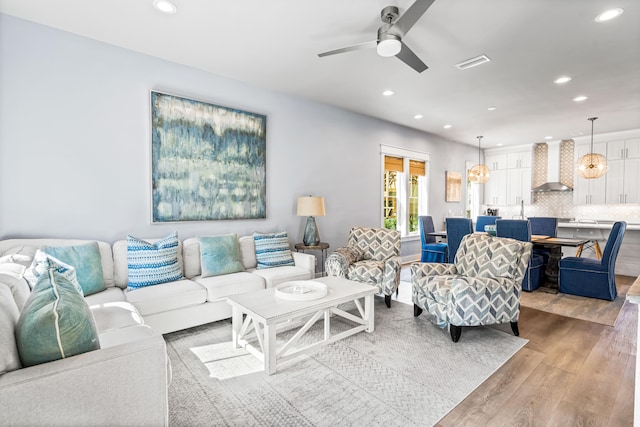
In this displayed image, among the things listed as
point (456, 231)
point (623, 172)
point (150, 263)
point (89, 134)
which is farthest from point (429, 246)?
point (89, 134)

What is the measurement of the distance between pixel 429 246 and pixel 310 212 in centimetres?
242

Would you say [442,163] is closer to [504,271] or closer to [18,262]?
[504,271]

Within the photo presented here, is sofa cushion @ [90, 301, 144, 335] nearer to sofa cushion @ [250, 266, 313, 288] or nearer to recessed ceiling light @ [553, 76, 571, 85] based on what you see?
sofa cushion @ [250, 266, 313, 288]

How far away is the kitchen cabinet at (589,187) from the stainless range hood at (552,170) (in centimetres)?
19

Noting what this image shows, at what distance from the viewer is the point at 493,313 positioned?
268 centimetres

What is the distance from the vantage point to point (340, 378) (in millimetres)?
2156

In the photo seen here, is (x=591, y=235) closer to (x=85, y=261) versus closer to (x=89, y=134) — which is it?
(x=85, y=261)

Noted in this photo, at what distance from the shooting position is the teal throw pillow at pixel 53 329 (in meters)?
1.12

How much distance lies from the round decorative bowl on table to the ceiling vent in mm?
2814

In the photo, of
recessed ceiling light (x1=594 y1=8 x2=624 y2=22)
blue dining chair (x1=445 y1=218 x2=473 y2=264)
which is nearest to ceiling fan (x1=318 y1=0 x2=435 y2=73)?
recessed ceiling light (x1=594 y1=8 x2=624 y2=22)

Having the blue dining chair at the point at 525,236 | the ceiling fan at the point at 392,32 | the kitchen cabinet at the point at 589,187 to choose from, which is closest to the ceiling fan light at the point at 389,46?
the ceiling fan at the point at 392,32

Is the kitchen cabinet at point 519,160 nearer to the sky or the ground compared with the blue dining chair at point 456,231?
nearer to the sky

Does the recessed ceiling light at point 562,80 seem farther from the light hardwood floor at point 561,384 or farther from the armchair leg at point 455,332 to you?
the armchair leg at point 455,332

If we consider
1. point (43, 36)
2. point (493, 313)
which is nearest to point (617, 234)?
point (493, 313)
